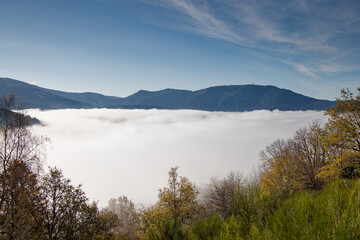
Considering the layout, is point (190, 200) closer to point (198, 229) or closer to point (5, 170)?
point (5, 170)

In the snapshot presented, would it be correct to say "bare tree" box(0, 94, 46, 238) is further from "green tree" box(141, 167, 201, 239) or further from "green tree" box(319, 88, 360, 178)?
"green tree" box(319, 88, 360, 178)

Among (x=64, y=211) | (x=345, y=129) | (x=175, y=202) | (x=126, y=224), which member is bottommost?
(x=126, y=224)

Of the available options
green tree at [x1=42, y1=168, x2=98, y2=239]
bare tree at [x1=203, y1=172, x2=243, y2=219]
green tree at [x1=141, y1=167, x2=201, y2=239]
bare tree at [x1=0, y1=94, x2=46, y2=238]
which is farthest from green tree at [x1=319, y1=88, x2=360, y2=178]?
bare tree at [x1=0, y1=94, x2=46, y2=238]

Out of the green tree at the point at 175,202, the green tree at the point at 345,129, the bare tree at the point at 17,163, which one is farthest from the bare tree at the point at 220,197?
the bare tree at the point at 17,163

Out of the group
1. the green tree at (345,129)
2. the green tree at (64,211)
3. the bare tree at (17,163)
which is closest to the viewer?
the bare tree at (17,163)

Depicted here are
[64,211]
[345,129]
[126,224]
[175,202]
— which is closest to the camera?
[64,211]

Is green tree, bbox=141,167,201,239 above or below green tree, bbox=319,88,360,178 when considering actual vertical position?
below

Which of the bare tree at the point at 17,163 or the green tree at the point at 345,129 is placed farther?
the green tree at the point at 345,129

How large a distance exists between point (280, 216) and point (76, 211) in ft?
64.0

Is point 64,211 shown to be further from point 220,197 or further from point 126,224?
point 126,224

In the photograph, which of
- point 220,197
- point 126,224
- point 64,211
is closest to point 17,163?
point 64,211

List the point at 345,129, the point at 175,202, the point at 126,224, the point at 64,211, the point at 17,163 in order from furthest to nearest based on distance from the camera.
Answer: the point at 126,224
the point at 175,202
the point at 345,129
the point at 64,211
the point at 17,163

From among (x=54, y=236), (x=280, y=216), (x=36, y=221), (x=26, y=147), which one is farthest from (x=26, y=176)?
(x=280, y=216)

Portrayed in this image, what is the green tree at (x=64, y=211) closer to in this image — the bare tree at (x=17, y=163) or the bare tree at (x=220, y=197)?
the bare tree at (x=17, y=163)
